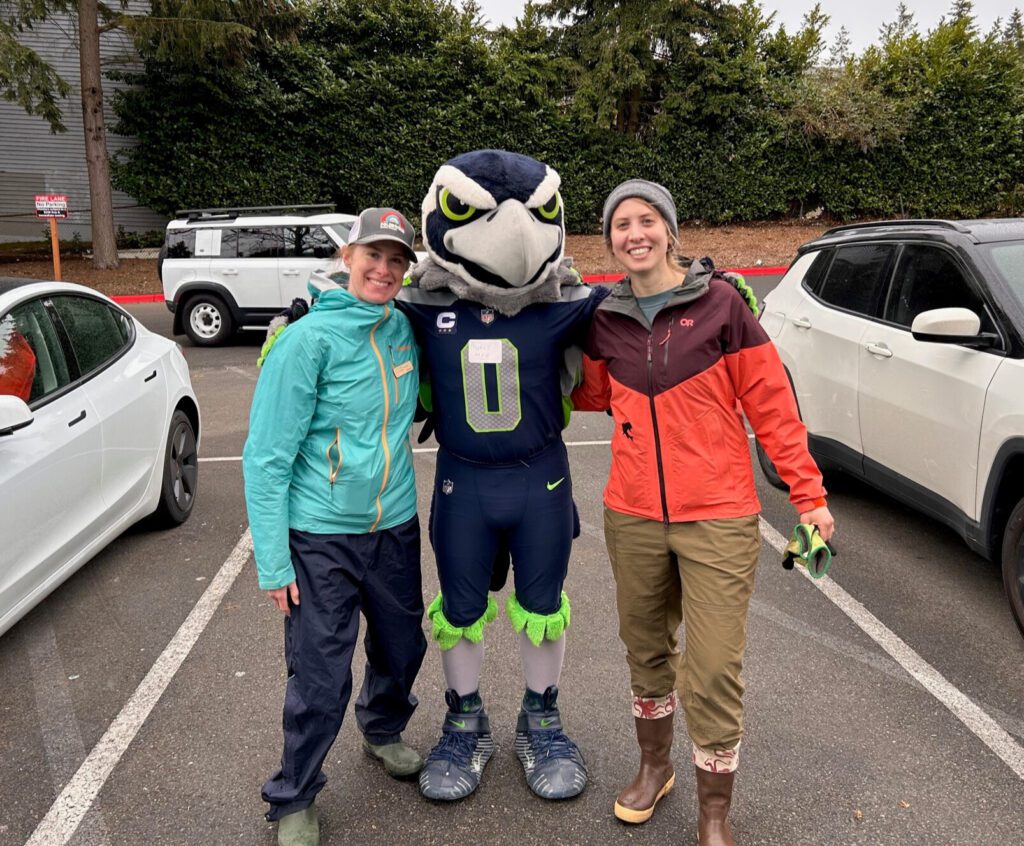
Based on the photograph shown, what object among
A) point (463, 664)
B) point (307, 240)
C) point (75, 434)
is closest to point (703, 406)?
point (463, 664)

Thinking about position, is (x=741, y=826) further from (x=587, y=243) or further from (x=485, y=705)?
(x=587, y=243)

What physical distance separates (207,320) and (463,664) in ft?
34.2

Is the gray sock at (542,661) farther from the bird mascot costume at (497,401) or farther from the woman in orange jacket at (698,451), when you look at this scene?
the woman in orange jacket at (698,451)

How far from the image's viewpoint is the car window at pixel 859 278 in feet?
A: 15.9

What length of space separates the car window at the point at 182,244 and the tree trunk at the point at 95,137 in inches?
251

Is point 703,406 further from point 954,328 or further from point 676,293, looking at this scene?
point 954,328

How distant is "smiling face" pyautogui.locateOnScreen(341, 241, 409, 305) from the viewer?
250 centimetres

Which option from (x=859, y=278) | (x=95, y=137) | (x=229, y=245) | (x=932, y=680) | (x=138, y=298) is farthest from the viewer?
(x=95, y=137)

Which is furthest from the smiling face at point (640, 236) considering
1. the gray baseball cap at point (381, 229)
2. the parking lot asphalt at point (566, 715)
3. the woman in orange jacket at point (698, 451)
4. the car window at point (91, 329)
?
the car window at point (91, 329)

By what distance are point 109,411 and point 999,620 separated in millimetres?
4341

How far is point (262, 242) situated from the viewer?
12000mm

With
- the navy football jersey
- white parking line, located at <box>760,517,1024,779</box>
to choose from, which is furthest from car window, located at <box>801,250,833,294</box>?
the navy football jersey

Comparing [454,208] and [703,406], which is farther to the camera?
[454,208]

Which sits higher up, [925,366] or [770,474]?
[925,366]
